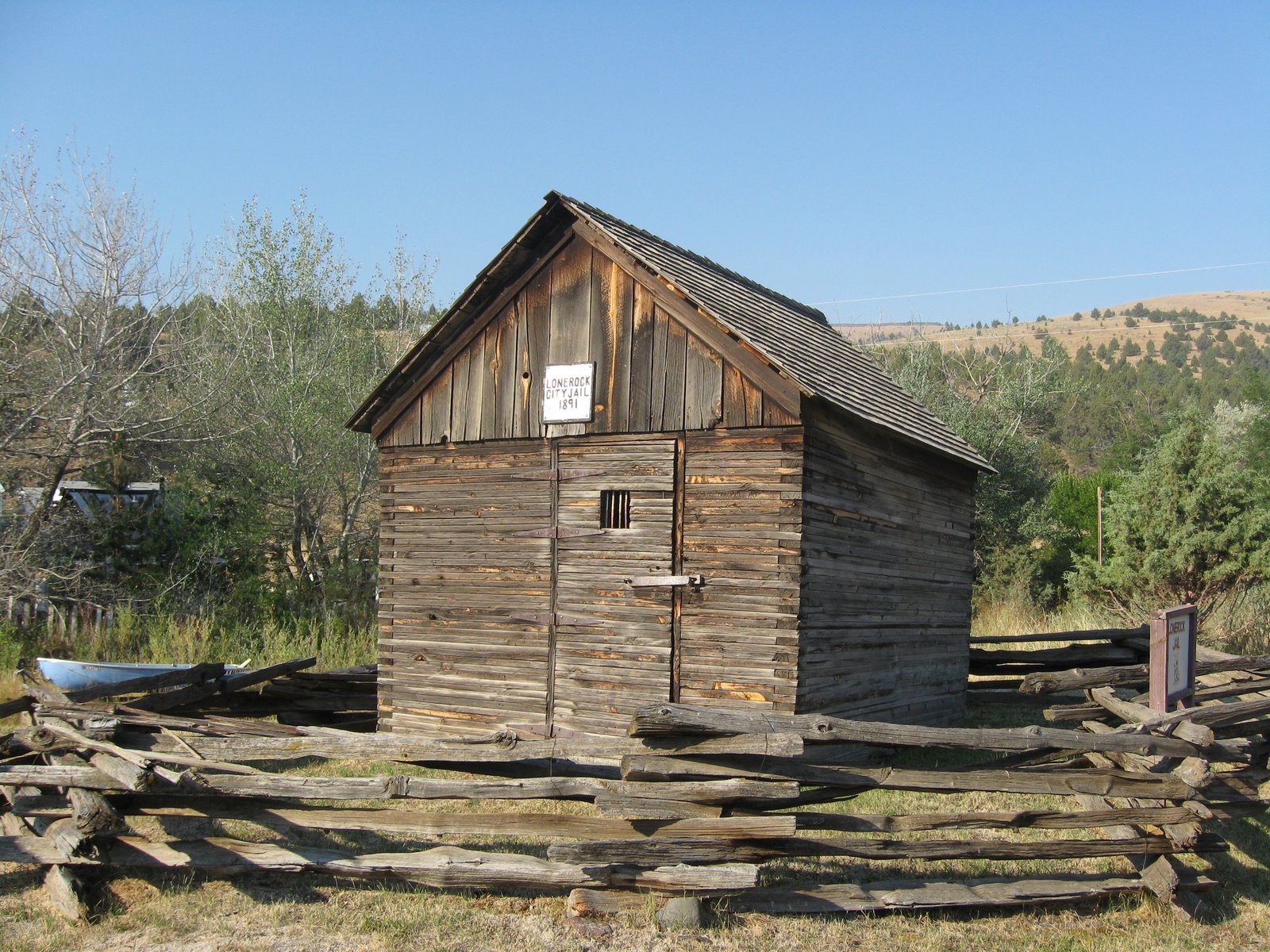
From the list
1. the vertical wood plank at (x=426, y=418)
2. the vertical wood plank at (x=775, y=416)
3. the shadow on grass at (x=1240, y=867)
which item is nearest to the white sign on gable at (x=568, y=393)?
the vertical wood plank at (x=426, y=418)

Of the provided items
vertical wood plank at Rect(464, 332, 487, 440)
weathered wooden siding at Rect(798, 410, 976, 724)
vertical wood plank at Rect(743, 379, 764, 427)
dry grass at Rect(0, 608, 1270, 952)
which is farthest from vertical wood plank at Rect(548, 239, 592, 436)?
dry grass at Rect(0, 608, 1270, 952)

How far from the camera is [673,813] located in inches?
265

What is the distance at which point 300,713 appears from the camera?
1209 cm

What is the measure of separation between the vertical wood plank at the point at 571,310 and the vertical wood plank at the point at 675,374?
898mm

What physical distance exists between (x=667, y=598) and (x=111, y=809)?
191 inches

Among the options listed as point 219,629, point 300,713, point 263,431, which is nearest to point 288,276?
point 263,431

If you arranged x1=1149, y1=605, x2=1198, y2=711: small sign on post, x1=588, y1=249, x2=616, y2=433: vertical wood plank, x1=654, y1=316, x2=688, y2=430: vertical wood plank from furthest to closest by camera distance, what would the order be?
x1=588, y1=249, x2=616, y2=433: vertical wood plank < x1=654, y1=316, x2=688, y2=430: vertical wood plank < x1=1149, y1=605, x2=1198, y2=711: small sign on post

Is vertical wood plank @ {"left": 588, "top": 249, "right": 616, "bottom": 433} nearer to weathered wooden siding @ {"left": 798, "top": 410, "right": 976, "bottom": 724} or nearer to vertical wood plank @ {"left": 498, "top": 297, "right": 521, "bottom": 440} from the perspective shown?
vertical wood plank @ {"left": 498, "top": 297, "right": 521, "bottom": 440}

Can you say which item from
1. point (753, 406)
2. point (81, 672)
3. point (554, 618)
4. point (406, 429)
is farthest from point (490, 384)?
point (81, 672)

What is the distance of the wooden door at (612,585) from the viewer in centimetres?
994

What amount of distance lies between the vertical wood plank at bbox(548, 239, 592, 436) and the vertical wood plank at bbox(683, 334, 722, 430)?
3.67 feet

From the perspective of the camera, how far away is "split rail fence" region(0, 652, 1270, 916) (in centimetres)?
668

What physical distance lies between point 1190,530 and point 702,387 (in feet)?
46.0

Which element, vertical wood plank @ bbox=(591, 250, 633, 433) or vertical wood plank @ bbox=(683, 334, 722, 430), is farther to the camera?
vertical wood plank @ bbox=(591, 250, 633, 433)
